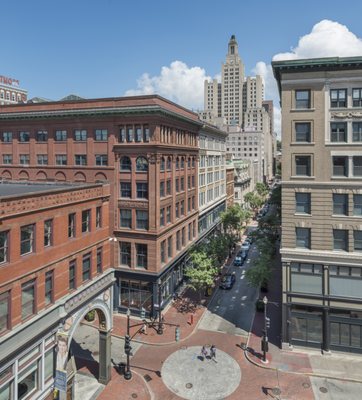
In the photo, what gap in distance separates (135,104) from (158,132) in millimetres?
4054

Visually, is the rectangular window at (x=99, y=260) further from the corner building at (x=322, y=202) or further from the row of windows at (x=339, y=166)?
the row of windows at (x=339, y=166)

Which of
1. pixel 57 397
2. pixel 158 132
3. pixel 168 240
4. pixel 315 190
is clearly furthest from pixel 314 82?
pixel 57 397

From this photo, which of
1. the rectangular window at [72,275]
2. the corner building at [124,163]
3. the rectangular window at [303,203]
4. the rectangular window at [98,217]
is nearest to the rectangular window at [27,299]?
the rectangular window at [72,275]

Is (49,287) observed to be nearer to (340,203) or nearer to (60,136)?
(60,136)

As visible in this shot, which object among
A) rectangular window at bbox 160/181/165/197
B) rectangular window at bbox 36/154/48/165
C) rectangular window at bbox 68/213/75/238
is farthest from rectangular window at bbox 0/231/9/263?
rectangular window at bbox 36/154/48/165

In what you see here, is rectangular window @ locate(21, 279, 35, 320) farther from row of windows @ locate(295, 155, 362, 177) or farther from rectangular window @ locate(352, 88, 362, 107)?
rectangular window @ locate(352, 88, 362, 107)

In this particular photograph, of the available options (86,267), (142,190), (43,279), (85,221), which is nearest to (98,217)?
(85,221)

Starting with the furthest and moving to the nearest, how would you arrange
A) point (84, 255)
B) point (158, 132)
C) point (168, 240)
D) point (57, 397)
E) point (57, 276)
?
point (168, 240) → point (158, 132) → point (84, 255) → point (57, 276) → point (57, 397)

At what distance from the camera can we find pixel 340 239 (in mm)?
31828

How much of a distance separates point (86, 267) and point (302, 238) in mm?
19800

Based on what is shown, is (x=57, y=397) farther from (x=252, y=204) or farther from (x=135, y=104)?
(x=252, y=204)

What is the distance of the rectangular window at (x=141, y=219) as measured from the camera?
130ft

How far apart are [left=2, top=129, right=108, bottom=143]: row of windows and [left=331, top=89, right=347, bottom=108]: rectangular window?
23883mm

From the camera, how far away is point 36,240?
22.1 m
